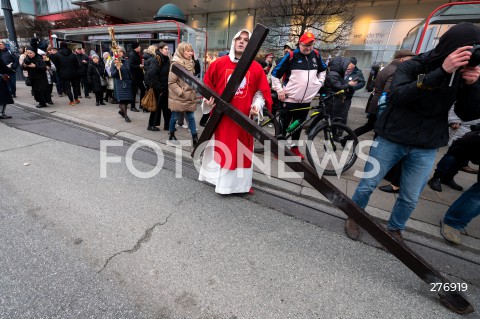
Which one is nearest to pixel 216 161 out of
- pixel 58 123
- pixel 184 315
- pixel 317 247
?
pixel 317 247

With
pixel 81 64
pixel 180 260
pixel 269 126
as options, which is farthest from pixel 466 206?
pixel 81 64

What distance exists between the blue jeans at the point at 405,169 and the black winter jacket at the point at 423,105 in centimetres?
10

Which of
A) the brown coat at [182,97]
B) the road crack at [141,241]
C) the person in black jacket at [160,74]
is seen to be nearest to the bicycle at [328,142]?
the brown coat at [182,97]

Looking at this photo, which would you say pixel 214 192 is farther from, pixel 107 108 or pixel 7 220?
pixel 107 108

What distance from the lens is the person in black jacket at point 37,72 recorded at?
6825mm

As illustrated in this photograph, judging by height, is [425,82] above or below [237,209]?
above

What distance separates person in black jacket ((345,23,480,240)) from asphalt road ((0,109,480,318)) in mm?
537

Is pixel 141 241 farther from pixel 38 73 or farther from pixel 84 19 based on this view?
pixel 84 19

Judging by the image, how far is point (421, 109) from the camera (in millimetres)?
2004

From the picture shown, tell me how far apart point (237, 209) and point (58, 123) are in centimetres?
591

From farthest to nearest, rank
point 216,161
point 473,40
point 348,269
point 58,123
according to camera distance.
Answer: point 58,123
point 216,161
point 348,269
point 473,40

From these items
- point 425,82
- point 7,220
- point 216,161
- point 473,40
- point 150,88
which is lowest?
point 7,220

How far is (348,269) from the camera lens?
215 cm

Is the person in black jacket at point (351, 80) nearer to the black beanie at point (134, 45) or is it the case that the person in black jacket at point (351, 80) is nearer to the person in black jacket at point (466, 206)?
the person in black jacket at point (466, 206)
